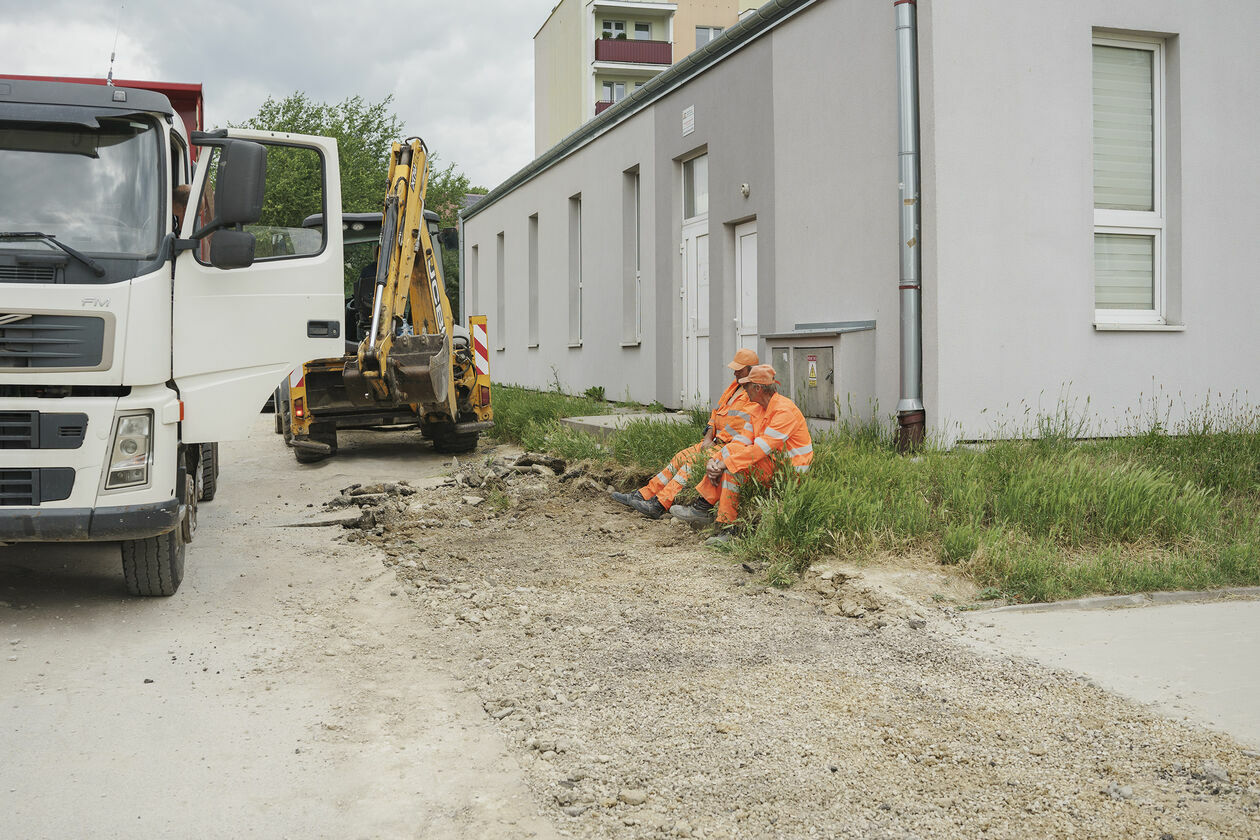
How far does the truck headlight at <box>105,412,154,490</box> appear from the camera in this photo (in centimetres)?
541

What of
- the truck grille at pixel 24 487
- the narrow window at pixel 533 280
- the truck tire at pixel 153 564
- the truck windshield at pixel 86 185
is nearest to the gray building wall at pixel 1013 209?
the truck tire at pixel 153 564

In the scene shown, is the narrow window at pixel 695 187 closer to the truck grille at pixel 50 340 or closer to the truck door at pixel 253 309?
the truck door at pixel 253 309

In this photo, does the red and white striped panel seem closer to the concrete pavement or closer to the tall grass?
the tall grass

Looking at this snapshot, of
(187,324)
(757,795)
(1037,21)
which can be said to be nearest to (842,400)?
(1037,21)

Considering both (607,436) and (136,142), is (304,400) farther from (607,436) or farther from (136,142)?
(136,142)

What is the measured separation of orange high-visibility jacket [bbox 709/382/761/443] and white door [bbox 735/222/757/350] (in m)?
3.86

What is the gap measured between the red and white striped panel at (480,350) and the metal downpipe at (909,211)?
218 inches

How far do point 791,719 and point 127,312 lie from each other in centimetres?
370

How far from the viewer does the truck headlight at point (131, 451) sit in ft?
17.7

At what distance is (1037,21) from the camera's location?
8875 mm

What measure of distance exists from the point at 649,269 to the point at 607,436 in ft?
15.5

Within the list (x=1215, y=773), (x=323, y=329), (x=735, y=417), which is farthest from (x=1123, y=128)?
(x=1215, y=773)

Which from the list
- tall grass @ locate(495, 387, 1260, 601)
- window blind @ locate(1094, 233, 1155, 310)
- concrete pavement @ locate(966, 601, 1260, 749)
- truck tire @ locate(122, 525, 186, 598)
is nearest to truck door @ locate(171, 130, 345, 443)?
truck tire @ locate(122, 525, 186, 598)

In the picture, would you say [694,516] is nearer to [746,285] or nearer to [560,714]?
[560,714]
